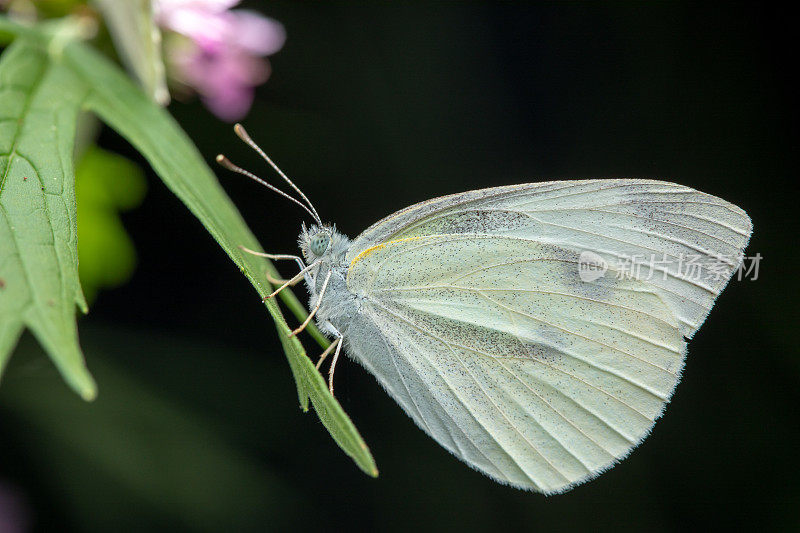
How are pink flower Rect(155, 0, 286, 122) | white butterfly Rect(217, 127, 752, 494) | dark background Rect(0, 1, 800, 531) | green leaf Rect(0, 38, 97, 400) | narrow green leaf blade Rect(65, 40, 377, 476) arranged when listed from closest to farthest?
green leaf Rect(0, 38, 97, 400) < narrow green leaf blade Rect(65, 40, 377, 476) < white butterfly Rect(217, 127, 752, 494) < pink flower Rect(155, 0, 286, 122) < dark background Rect(0, 1, 800, 531)

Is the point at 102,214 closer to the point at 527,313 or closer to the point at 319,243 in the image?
the point at 319,243

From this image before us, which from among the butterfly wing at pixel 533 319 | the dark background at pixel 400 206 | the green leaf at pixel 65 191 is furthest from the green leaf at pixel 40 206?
the dark background at pixel 400 206

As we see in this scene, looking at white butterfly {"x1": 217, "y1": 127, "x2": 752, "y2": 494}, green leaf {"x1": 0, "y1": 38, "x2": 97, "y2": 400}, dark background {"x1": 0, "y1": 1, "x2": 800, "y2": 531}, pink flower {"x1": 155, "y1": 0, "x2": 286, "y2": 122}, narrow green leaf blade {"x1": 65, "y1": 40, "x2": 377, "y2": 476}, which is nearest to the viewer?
green leaf {"x1": 0, "y1": 38, "x2": 97, "y2": 400}

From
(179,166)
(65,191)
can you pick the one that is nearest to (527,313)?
(179,166)

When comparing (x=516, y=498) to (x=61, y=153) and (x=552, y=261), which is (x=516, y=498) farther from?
(x=61, y=153)

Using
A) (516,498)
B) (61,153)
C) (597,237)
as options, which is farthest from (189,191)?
(516,498)

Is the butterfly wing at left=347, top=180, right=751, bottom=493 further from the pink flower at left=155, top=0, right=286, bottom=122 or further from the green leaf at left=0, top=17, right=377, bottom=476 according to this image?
the pink flower at left=155, top=0, right=286, bottom=122

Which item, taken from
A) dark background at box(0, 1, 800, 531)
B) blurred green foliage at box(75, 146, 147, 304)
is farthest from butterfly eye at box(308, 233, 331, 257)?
dark background at box(0, 1, 800, 531)

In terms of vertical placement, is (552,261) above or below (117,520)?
above
